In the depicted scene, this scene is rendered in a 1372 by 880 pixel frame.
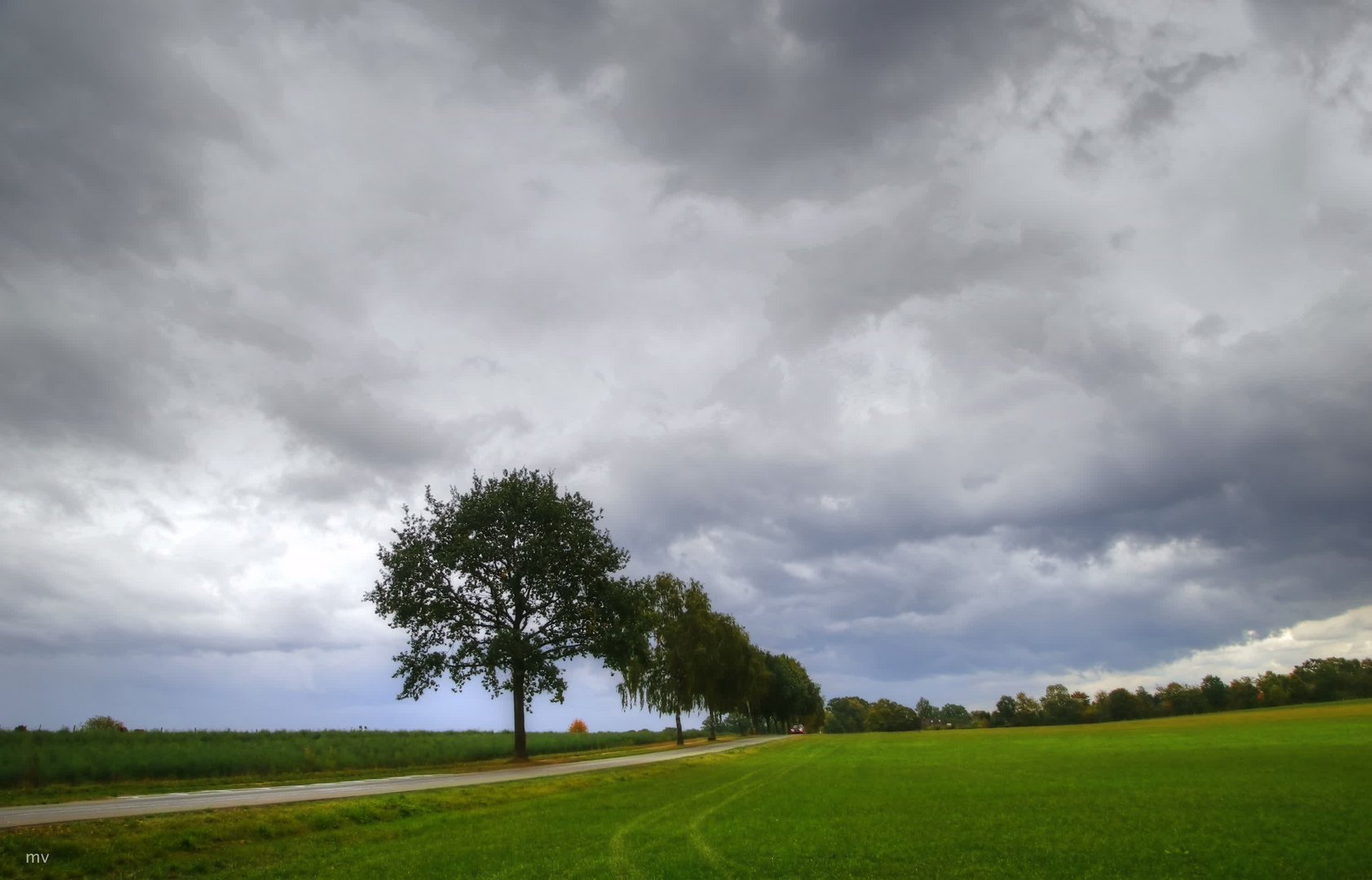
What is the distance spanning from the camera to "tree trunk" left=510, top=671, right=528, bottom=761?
51812mm

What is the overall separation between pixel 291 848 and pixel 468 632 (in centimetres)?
3575

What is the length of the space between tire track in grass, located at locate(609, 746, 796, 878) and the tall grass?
22.5 m

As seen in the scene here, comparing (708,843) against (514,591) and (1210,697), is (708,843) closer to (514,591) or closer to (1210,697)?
(514,591)

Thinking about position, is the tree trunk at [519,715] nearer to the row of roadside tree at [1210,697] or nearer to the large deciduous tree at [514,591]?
the large deciduous tree at [514,591]

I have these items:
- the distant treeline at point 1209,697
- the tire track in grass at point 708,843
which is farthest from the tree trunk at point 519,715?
the distant treeline at point 1209,697

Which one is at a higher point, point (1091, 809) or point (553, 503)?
point (553, 503)

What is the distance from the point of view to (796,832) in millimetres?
20281

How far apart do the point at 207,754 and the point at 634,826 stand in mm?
28373

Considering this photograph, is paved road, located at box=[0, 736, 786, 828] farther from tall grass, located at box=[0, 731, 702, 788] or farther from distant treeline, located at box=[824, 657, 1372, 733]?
distant treeline, located at box=[824, 657, 1372, 733]

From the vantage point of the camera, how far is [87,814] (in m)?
20.3

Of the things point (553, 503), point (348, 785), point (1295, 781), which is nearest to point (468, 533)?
point (553, 503)

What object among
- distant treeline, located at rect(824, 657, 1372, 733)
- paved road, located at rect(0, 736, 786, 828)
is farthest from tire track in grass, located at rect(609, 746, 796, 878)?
distant treeline, located at rect(824, 657, 1372, 733)

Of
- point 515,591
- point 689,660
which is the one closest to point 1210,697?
point 689,660

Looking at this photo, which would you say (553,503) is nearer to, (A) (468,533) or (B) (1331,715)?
(A) (468,533)
